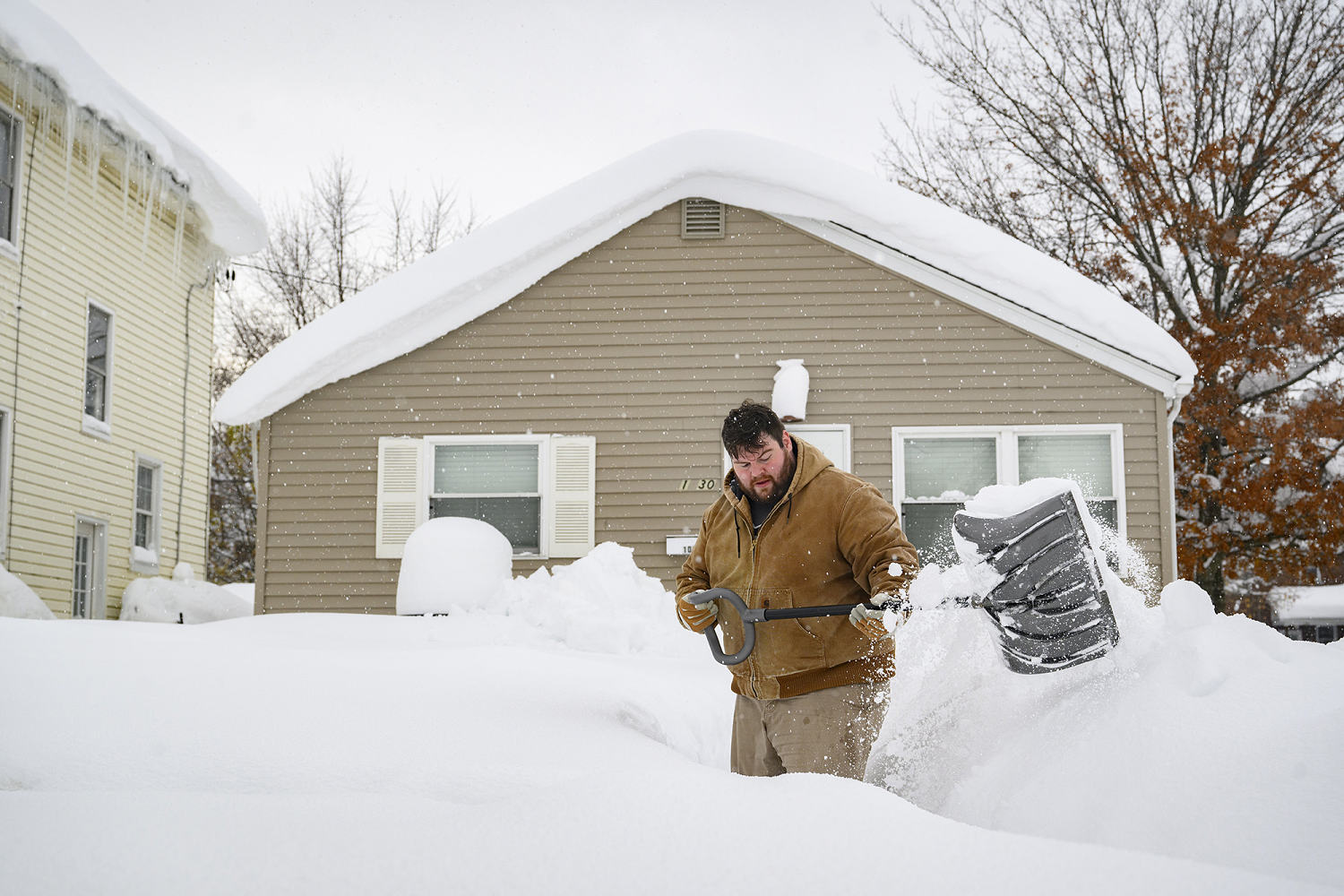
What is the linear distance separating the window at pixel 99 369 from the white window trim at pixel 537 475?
216 inches

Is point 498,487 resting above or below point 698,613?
above

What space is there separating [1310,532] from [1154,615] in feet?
41.0

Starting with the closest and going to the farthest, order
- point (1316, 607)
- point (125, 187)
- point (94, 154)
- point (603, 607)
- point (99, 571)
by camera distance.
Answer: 1. point (603, 607)
2. point (94, 154)
3. point (99, 571)
4. point (125, 187)
5. point (1316, 607)

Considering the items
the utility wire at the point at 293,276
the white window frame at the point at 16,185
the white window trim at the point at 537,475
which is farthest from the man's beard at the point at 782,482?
the utility wire at the point at 293,276

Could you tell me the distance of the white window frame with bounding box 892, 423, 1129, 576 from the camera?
10.3 m

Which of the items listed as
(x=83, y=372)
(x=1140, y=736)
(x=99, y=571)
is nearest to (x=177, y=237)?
(x=83, y=372)

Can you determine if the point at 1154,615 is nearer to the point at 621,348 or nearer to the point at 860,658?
the point at 860,658

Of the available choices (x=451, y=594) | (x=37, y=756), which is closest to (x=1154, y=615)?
(x=37, y=756)

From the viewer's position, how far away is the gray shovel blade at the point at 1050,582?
11.9 ft

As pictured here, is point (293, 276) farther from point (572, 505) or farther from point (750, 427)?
point (750, 427)

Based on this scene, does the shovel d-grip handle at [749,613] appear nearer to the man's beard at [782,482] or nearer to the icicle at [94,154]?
the man's beard at [782,482]

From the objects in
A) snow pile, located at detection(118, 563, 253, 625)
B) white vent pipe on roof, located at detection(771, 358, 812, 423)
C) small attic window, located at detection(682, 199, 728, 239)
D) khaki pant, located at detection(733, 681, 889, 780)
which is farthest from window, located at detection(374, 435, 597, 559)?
khaki pant, located at detection(733, 681, 889, 780)

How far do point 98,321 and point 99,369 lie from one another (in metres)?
0.60

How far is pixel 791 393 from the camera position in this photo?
10273 millimetres
